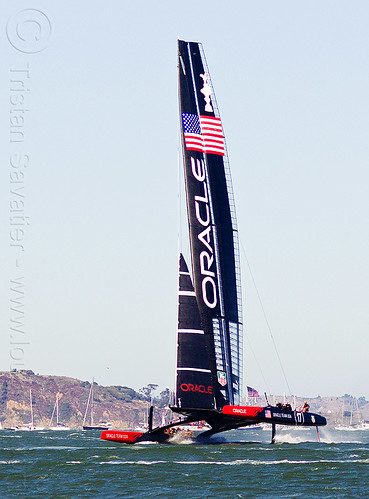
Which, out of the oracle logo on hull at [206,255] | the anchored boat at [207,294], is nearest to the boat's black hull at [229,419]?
the anchored boat at [207,294]

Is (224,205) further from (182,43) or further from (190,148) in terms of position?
(182,43)

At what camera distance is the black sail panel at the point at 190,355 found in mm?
39438

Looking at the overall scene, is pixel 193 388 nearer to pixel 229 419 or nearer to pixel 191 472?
pixel 229 419

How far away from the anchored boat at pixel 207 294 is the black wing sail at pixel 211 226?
48mm

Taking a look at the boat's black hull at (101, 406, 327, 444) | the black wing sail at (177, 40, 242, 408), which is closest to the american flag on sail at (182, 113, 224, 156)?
the black wing sail at (177, 40, 242, 408)

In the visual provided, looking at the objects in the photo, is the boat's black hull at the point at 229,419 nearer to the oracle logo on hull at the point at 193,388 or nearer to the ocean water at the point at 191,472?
the ocean water at the point at 191,472

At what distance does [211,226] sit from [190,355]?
686cm

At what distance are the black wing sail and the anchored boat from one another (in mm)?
48

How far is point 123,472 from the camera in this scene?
3238 centimetres

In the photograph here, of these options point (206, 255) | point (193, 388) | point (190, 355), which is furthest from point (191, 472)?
point (206, 255)

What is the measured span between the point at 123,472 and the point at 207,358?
A: 8941mm

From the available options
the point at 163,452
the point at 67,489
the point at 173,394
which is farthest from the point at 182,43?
the point at 67,489

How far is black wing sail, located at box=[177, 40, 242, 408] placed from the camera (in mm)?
42219

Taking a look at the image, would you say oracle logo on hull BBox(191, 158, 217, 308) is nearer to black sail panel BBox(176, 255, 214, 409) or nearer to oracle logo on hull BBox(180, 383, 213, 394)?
black sail panel BBox(176, 255, 214, 409)
